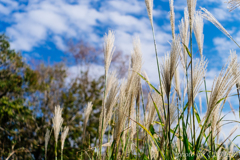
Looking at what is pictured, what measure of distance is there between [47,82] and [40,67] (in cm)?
A: 88

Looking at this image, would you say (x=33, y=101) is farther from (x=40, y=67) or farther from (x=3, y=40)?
(x=3, y=40)

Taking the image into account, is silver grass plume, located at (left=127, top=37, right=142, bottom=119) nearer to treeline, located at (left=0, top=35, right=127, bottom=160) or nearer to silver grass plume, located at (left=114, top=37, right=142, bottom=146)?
silver grass plume, located at (left=114, top=37, right=142, bottom=146)

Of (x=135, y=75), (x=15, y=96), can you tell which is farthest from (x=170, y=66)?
(x=15, y=96)

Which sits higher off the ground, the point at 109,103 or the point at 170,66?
the point at 170,66

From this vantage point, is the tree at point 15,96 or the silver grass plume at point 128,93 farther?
the tree at point 15,96

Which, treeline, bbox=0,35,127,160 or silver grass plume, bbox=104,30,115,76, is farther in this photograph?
treeline, bbox=0,35,127,160

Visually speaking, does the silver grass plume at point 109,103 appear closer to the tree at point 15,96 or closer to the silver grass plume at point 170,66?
the silver grass plume at point 170,66

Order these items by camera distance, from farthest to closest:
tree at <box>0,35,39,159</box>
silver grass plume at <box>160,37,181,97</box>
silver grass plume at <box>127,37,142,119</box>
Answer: tree at <box>0,35,39,159</box>, silver grass plume at <box>127,37,142,119</box>, silver grass plume at <box>160,37,181,97</box>

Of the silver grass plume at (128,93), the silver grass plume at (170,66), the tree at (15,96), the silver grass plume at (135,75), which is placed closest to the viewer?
the silver grass plume at (170,66)

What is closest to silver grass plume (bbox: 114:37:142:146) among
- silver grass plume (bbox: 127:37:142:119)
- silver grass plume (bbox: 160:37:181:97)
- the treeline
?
silver grass plume (bbox: 127:37:142:119)

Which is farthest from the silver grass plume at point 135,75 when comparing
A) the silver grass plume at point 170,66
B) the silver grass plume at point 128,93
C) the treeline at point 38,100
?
the treeline at point 38,100

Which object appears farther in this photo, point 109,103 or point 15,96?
point 15,96

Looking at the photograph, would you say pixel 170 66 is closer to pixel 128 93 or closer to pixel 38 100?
pixel 128 93

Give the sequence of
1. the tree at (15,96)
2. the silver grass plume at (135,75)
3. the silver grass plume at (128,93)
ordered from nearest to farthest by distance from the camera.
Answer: the silver grass plume at (128,93) → the silver grass plume at (135,75) → the tree at (15,96)
